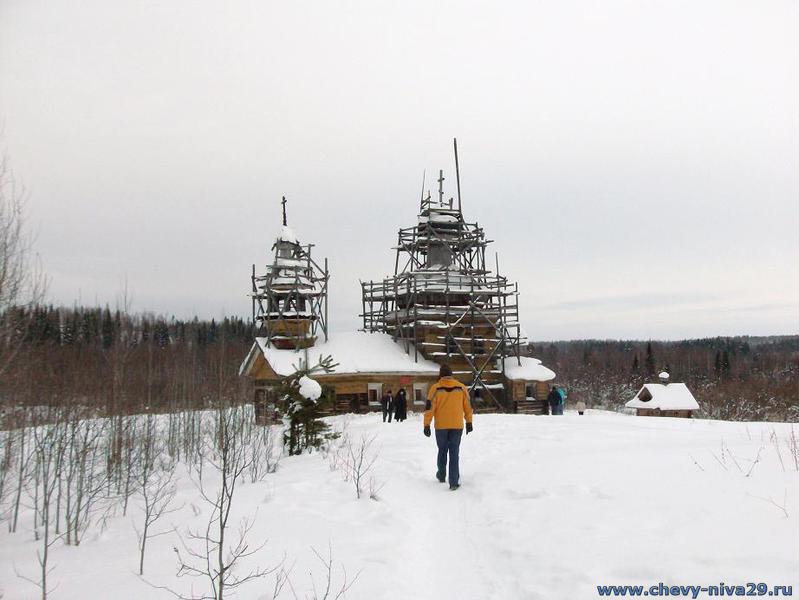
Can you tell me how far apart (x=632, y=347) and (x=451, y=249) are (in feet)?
379

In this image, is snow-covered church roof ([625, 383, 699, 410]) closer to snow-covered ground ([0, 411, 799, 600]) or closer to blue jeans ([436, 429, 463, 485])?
snow-covered ground ([0, 411, 799, 600])

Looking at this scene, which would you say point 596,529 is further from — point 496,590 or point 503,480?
point 503,480

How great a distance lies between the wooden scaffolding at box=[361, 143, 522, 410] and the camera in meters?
33.6

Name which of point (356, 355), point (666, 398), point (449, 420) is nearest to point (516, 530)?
point (449, 420)

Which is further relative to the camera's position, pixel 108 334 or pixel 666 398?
pixel 666 398

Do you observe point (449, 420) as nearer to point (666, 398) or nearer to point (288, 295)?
point (288, 295)

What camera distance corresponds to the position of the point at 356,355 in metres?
31.2

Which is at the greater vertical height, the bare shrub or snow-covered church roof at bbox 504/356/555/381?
snow-covered church roof at bbox 504/356/555/381

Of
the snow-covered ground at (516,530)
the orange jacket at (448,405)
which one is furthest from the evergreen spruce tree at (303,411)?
the orange jacket at (448,405)

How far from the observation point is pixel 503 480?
28.4 ft

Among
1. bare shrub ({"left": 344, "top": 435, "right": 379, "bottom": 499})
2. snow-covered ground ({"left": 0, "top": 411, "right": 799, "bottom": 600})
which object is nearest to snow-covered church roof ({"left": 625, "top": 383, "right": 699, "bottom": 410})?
bare shrub ({"left": 344, "top": 435, "right": 379, "bottom": 499})

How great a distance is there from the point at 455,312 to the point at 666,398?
59.4 feet

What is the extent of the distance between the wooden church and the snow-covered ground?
66.6 feet

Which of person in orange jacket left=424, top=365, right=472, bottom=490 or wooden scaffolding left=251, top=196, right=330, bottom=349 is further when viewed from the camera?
wooden scaffolding left=251, top=196, right=330, bottom=349
